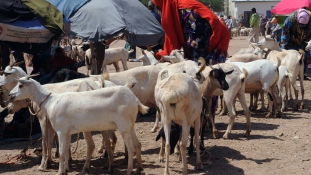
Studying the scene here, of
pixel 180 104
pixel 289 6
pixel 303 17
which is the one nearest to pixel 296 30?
pixel 303 17

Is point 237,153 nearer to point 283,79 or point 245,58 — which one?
point 283,79

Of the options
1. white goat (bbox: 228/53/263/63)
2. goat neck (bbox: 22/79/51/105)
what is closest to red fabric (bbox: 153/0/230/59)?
white goat (bbox: 228/53/263/63)

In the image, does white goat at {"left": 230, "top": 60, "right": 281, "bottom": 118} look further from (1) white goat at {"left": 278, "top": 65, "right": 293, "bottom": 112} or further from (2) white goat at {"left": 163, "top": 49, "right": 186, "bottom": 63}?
(2) white goat at {"left": 163, "top": 49, "right": 186, "bottom": 63}

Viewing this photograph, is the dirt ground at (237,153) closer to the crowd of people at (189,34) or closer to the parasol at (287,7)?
the crowd of people at (189,34)

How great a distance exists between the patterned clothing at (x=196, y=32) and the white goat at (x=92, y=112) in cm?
308

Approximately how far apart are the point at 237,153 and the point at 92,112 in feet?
8.96

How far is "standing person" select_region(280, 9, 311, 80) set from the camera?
14612 mm

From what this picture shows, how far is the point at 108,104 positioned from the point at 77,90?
108 centimetres

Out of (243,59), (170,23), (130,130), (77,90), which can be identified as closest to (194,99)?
(130,130)

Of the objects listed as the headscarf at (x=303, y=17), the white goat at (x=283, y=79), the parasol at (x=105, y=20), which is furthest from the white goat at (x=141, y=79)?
the headscarf at (x=303, y=17)

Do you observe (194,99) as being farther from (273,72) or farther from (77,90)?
(273,72)

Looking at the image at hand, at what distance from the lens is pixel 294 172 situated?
7.37 meters

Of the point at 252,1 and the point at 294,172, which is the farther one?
the point at 252,1

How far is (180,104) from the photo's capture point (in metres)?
6.94
